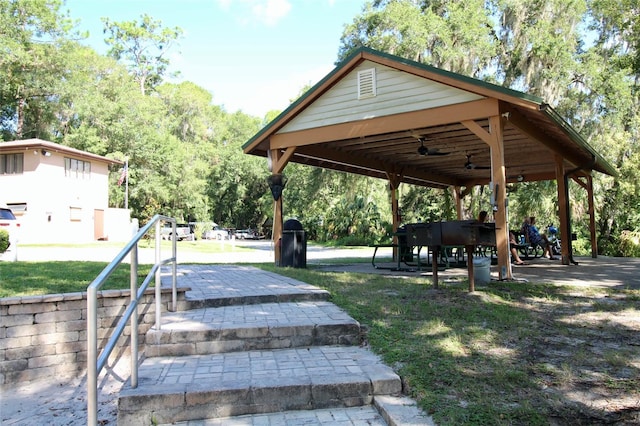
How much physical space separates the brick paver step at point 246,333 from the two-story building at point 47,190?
2357 cm

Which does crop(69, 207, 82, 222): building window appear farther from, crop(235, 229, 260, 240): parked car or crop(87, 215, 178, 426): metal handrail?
crop(87, 215, 178, 426): metal handrail

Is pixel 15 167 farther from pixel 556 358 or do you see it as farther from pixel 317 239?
pixel 556 358

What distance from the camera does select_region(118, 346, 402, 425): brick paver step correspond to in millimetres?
2924

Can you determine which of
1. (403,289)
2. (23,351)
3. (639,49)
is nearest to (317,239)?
(639,49)

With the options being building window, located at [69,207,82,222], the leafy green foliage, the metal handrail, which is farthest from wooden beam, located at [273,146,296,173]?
Answer: building window, located at [69,207,82,222]

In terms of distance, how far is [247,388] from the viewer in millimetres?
3035

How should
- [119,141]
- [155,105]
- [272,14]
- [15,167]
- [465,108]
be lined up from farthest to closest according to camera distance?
1. [155,105]
2. [119,141]
3. [15,167]
4. [272,14]
5. [465,108]

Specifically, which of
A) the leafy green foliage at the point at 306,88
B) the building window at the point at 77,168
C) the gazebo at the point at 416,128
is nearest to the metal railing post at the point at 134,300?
the gazebo at the point at 416,128

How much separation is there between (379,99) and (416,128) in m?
1.00

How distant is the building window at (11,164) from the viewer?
24656 mm

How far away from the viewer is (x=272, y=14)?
21.0 meters

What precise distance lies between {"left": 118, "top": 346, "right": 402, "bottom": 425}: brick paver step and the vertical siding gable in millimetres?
5944

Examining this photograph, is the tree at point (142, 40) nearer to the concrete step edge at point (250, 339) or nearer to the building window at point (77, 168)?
the building window at point (77, 168)

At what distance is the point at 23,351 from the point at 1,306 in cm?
49
